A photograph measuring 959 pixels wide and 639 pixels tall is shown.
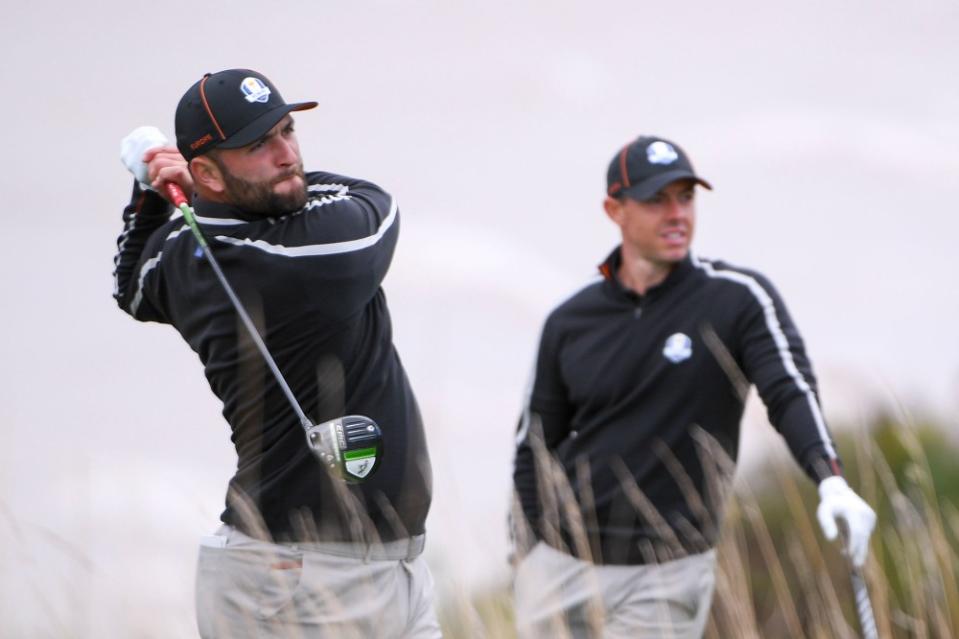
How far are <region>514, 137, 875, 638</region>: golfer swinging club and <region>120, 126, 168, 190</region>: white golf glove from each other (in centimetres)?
148

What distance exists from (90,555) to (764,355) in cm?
206

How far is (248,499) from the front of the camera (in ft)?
13.4

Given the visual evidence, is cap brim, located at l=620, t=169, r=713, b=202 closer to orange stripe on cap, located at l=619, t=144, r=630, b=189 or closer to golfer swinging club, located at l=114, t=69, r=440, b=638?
orange stripe on cap, located at l=619, t=144, r=630, b=189

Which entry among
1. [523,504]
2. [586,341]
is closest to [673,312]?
[586,341]

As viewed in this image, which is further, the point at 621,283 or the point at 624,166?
the point at 624,166

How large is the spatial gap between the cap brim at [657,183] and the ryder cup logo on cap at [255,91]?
170 centimetres

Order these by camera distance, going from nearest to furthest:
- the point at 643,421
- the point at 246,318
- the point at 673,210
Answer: the point at 246,318 < the point at 643,421 < the point at 673,210

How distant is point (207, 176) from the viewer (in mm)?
4160

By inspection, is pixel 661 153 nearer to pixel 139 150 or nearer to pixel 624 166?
pixel 624 166

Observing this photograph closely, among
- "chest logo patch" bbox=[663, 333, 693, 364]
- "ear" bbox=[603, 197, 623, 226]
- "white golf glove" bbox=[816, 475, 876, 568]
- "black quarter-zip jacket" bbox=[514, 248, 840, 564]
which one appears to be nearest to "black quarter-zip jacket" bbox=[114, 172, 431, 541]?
"black quarter-zip jacket" bbox=[514, 248, 840, 564]

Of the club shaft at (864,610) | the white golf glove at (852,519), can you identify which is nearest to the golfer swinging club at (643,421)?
the white golf glove at (852,519)

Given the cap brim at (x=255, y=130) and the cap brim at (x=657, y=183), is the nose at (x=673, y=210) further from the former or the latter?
the cap brim at (x=255, y=130)

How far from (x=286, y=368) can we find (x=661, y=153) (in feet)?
6.45

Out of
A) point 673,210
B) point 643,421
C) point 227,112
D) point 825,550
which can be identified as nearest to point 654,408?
point 643,421
